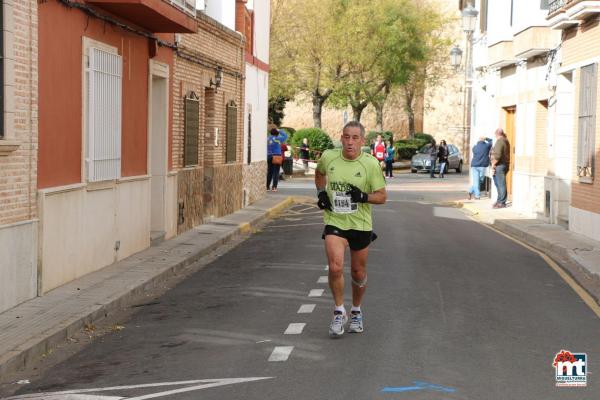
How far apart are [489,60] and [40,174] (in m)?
20.3

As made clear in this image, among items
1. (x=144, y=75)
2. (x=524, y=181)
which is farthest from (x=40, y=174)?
(x=524, y=181)

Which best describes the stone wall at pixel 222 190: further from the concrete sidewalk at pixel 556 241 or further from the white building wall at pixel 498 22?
the white building wall at pixel 498 22

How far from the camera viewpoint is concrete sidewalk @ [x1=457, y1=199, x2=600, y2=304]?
14391 millimetres

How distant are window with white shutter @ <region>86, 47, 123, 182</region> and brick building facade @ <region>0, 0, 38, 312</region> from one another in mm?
2218

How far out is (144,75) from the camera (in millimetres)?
17125

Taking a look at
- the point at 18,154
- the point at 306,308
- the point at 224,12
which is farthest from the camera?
the point at 224,12

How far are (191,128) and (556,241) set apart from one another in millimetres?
7132

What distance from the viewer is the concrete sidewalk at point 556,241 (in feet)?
47.2

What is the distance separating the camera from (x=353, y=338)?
30.8ft

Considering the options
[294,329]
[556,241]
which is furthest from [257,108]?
[294,329]

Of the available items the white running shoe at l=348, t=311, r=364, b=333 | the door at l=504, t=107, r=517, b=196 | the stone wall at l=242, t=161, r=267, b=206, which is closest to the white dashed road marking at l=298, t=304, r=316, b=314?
the white running shoe at l=348, t=311, r=364, b=333

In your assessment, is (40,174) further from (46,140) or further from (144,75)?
(144,75)

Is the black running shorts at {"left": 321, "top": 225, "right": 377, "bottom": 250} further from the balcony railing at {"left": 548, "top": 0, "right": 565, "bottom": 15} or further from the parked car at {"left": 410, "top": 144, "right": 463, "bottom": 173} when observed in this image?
the parked car at {"left": 410, "top": 144, "right": 463, "bottom": 173}

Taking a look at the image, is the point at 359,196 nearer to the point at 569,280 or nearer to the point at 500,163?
the point at 569,280
